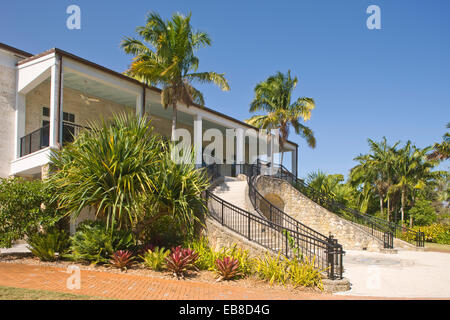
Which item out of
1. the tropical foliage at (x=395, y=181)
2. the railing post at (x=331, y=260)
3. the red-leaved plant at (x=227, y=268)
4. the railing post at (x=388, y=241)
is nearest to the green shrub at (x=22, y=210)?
the red-leaved plant at (x=227, y=268)

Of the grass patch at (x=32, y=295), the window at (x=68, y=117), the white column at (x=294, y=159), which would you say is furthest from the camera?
the white column at (x=294, y=159)

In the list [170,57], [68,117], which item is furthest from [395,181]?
[68,117]

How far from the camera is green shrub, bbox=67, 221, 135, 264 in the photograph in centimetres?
978

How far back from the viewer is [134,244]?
34.9 feet

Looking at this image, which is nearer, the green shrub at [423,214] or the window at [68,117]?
the window at [68,117]

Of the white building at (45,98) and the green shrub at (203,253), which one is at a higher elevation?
the white building at (45,98)

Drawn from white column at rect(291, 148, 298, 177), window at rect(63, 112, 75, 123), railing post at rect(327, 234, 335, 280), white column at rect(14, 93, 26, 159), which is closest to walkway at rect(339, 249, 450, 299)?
railing post at rect(327, 234, 335, 280)

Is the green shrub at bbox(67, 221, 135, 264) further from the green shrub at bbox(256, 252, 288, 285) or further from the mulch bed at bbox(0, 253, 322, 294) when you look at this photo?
the green shrub at bbox(256, 252, 288, 285)

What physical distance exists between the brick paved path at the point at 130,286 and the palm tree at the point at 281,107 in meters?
15.5

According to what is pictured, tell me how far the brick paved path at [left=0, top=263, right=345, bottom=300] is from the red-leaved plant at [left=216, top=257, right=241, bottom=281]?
1.22 ft

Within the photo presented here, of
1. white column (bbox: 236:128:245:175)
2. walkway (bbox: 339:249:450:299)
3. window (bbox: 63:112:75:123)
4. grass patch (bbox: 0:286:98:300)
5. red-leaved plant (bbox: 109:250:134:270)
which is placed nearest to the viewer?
grass patch (bbox: 0:286:98:300)

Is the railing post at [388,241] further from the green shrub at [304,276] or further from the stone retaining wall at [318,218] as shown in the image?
the green shrub at [304,276]

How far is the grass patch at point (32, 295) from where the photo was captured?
19.5ft
